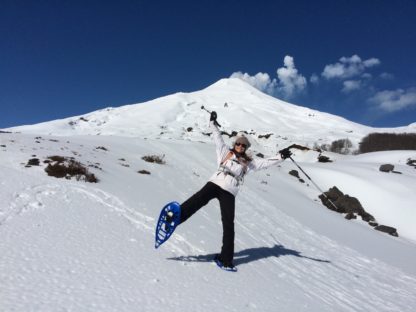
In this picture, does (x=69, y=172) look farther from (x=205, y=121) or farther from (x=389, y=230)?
(x=205, y=121)

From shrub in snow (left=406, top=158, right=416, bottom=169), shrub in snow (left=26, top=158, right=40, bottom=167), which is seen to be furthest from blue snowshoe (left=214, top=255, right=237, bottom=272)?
shrub in snow (left=406, top=158, right=416, bottom=169)

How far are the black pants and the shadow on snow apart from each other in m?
0.38

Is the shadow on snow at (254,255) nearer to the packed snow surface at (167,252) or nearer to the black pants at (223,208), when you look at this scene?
the packed snow surface at (167,252)

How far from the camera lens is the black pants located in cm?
556

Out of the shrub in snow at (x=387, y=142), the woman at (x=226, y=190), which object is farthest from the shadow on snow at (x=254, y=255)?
the shrub in snow at (x=387, y=142)

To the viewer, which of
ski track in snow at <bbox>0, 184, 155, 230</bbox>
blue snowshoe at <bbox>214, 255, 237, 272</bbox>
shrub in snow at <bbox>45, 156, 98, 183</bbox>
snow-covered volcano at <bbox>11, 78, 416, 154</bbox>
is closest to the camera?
blue snowshoe at <bbox>214, 255, 237, 272</bbox>

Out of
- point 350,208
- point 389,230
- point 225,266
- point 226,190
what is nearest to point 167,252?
point 225,266

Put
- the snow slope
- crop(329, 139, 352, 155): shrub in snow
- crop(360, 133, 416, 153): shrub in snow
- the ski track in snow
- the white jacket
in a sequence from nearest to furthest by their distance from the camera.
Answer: the snow slope
the white jacket
the ski track in snow
crop(329, 139, 352, 155): shrub in snow
crop(360, 133, 416, 153): shrub in snow

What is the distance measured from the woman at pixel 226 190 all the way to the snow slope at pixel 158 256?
0.39m

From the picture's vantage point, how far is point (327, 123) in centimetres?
7862

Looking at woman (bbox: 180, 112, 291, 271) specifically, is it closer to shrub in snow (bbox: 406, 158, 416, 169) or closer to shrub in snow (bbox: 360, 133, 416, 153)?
A: shrub in snow (bbox: 406, 158, 416, 169)

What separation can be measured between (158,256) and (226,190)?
1.45m

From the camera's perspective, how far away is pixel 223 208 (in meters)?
5.77

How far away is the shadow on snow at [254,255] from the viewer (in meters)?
5.59
